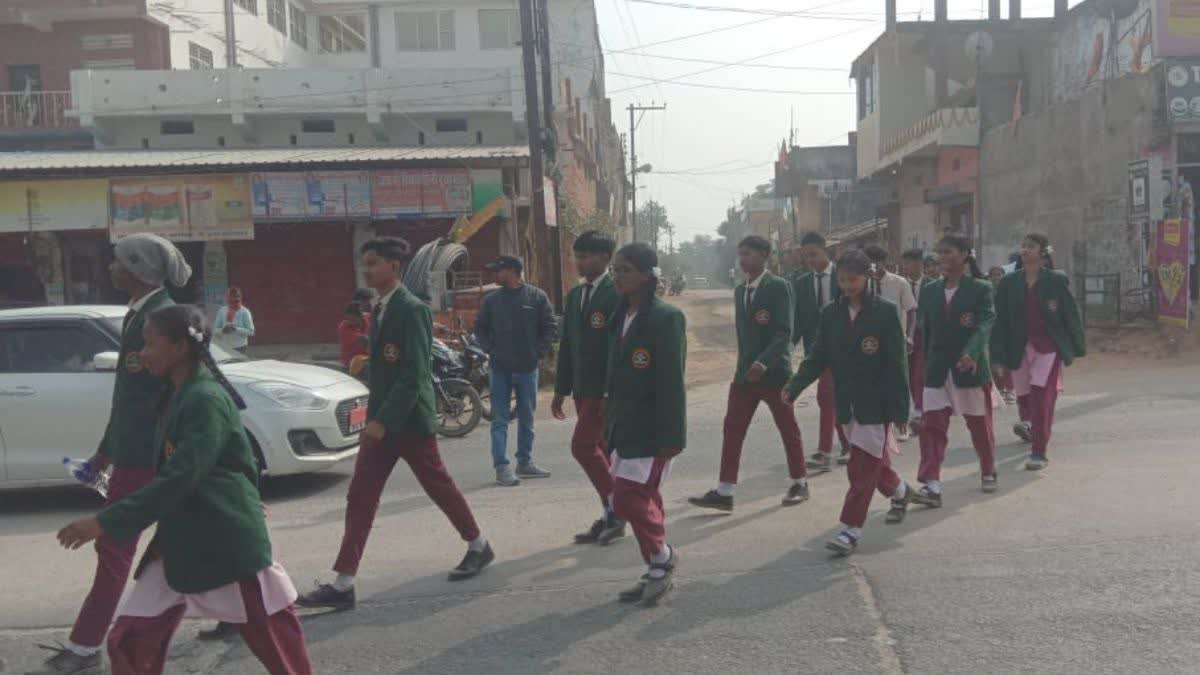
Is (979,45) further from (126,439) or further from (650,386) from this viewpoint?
(126,439)

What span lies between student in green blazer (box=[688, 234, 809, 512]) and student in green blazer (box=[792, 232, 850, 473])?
114 centimetres

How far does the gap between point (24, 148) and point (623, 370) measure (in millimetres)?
30390

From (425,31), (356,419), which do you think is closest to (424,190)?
(356,419)

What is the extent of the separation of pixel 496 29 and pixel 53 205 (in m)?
24.4

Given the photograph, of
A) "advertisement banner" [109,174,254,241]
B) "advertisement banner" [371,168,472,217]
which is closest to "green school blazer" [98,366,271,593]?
"advertisement banner" [371,168,472,217]

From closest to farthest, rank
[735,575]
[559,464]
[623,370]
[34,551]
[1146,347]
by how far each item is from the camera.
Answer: [623,370] → [735,575] → [34,551] → [559,464] → [1146,347]

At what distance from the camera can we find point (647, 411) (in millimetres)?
4898

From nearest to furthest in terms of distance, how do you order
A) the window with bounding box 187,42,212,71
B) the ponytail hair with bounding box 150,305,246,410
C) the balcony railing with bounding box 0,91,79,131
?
the ponytail hair with bounding box 150,305,246,410, the balcony railing with bounding box 0,91,79,131, the window with bounding box 187,42,212,71

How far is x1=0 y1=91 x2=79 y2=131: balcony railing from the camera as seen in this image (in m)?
30.6

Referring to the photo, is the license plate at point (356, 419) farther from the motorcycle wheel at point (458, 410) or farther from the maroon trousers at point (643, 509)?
the maroon trousers at point (643, 509)

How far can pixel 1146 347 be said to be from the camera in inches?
624

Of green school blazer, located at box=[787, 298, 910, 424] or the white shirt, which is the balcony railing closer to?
the white shirt

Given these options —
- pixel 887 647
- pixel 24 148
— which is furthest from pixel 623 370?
pixel 24 148

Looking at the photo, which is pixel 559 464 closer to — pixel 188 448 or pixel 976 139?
pixel 188 448
